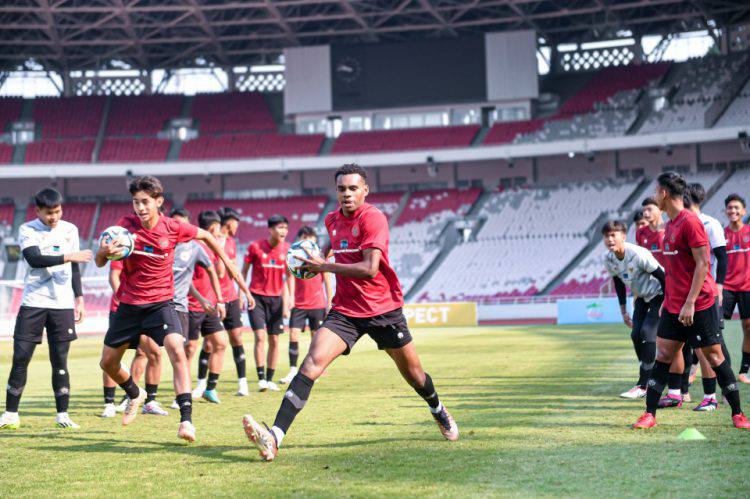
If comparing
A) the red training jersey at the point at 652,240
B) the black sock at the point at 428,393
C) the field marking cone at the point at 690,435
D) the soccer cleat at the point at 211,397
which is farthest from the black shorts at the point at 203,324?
the field marking cone at the point at 690,435

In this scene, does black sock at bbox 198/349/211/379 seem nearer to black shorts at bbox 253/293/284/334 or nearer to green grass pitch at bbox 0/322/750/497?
green grass pitch at bbox 0/322/750/497

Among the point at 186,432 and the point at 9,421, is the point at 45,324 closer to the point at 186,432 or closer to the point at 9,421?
the point at 9,421

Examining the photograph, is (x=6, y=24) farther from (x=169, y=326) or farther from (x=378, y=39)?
(x=169, y=326)

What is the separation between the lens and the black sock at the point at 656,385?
857 cm

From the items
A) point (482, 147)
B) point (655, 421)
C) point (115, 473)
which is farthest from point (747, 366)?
point (482, 147)

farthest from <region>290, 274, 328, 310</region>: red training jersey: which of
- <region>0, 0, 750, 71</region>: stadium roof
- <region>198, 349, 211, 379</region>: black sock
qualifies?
<region>0, 0, 750, 71</region>: stadium roof

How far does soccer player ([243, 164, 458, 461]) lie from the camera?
7406 millimetres

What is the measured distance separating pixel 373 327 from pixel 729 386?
356 centimetres

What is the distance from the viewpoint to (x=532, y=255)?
4756 centimetres

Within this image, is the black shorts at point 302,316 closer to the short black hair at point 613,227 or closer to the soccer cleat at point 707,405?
the short black hair at point 613,227

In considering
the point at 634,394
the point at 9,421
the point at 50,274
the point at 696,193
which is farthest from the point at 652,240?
the point at 9,421

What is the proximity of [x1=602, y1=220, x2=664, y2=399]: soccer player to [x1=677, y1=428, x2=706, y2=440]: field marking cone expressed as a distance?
2989 millimetres

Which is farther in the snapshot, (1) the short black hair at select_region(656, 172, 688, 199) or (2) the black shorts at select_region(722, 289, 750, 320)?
(2) the black shorts at select_region(722, 289, 750, 320)

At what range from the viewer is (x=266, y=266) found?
13883mm
